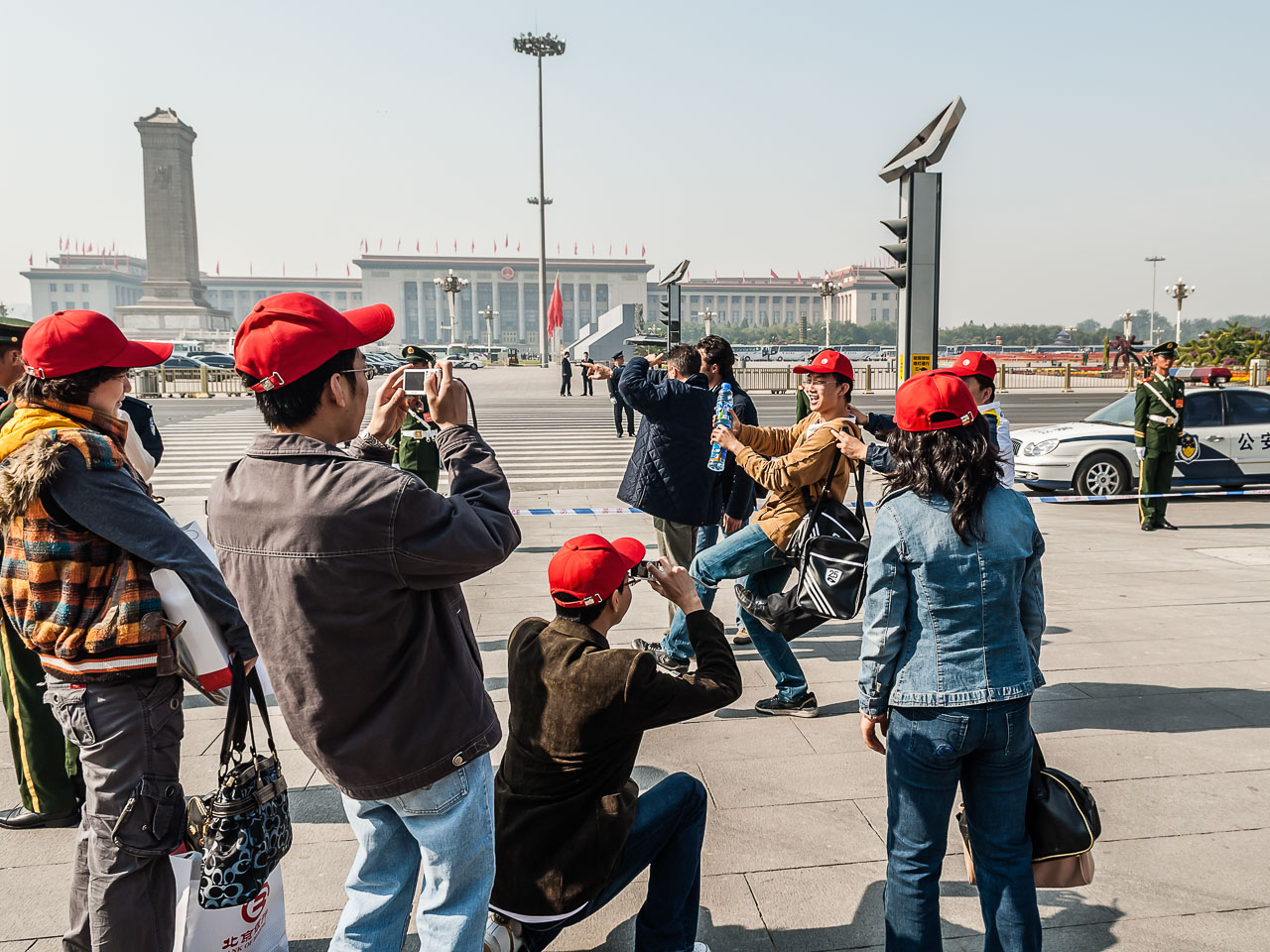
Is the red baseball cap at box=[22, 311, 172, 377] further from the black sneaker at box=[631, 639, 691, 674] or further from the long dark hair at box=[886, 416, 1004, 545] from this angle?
the black sneaker at box=[631, 639, 691, 674]

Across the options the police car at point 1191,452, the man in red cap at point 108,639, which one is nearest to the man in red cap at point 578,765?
the man in red cap at point 108,639

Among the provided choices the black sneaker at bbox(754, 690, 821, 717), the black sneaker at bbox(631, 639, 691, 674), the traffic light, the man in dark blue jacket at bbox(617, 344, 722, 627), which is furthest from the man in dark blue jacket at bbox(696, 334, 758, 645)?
the traffic light

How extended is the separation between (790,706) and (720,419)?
1.52 metres

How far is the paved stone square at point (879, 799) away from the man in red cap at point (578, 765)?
51cm

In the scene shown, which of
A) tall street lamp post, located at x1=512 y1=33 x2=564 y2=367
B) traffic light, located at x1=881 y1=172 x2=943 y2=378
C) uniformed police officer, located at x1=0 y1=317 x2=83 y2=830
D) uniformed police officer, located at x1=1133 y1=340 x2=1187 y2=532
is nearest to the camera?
uniformed police officer, located at x1=0 y1=317 x2=83 y2=830

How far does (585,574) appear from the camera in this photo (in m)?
2.62

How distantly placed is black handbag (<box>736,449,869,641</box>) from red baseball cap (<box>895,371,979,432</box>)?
133 cm

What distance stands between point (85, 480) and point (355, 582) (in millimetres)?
1066

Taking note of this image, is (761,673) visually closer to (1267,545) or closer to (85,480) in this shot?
(85,480)

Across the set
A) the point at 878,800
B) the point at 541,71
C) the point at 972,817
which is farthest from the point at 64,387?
the point at 541,71

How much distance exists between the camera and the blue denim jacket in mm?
2574

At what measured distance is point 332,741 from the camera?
2100mm

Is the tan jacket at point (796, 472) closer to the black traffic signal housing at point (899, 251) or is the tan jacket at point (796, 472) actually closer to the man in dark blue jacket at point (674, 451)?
the man in dark blue jacket at point (674, 451)

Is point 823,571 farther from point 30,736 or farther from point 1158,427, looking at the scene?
point 1158,427
